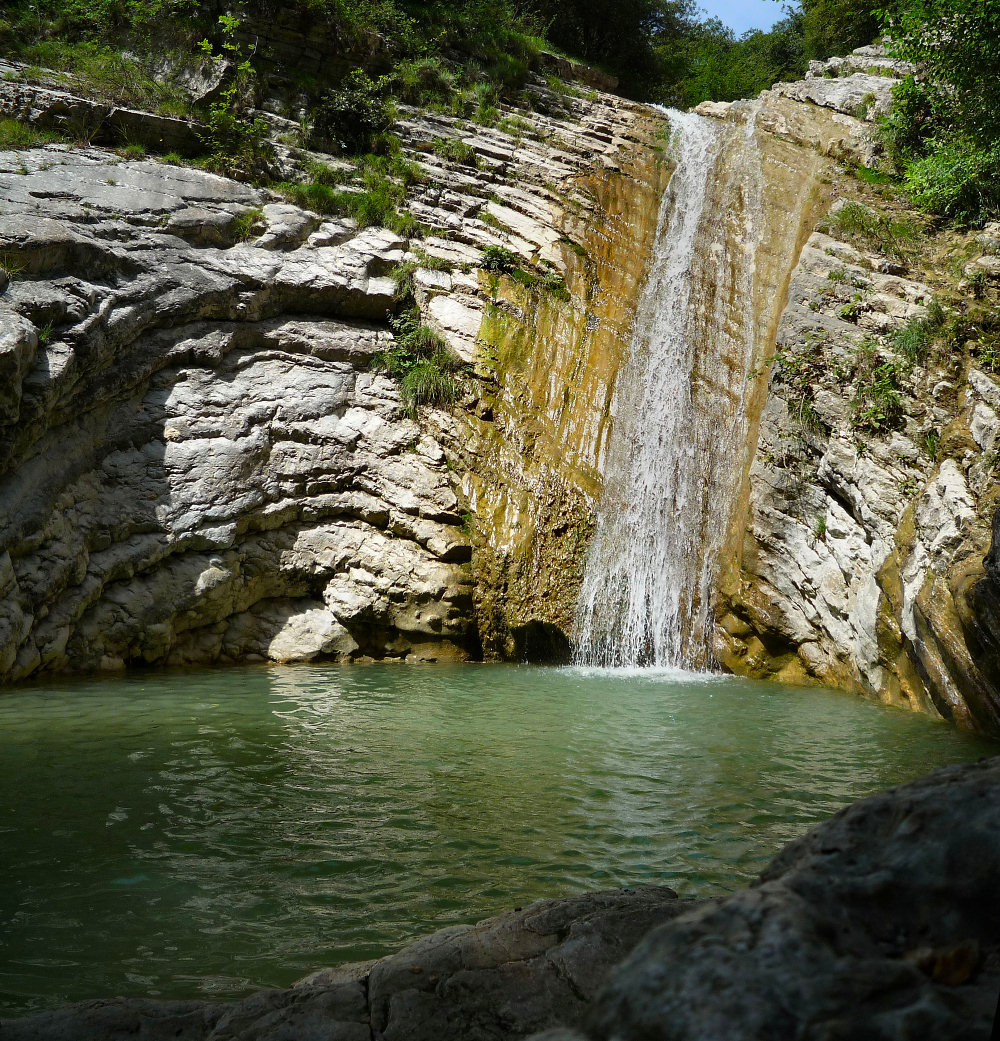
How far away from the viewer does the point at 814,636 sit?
10.6 metres

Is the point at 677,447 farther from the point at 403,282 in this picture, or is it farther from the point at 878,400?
the point at 403,282

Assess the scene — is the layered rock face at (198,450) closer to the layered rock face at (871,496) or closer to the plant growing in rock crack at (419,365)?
the plant growing in rock crack at (419,365)

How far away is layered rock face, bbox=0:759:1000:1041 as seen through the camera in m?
1.31

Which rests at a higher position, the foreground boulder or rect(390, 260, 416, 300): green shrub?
rect(390, 260, 416, 300): green shrub

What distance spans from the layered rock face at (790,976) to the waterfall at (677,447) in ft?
30.7

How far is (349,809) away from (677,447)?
357 inches

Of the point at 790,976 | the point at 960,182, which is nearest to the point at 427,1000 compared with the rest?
the point at 790,976

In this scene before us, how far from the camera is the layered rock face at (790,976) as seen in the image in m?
1.31

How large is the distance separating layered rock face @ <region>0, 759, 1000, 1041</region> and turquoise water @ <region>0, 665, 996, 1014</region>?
773 mm

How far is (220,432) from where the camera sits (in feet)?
37.6

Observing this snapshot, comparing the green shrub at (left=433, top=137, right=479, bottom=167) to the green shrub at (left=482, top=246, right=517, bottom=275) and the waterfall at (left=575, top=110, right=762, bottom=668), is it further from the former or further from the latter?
the waterfall at (left=575, top=110, right=762, bottom=668)

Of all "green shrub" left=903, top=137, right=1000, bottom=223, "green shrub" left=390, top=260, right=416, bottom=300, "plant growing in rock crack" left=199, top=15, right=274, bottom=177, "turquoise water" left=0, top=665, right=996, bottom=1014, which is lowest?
"turquoise water" left=0, top=665, right=996, bottom=1014

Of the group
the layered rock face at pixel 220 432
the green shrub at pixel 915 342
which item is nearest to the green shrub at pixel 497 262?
the layered rock face at pixel 220 432

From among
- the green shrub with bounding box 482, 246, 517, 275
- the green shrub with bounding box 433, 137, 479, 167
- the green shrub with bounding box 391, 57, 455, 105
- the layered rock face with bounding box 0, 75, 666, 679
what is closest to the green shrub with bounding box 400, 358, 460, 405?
the layered rock face with bounding box 0, 75, 666, 679
